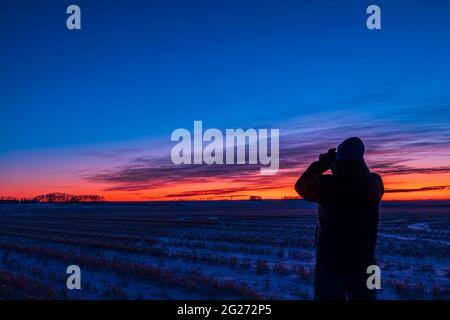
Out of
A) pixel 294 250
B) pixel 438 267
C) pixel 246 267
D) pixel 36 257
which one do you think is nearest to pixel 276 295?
pixel 246 267

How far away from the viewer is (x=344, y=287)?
13.3 feet

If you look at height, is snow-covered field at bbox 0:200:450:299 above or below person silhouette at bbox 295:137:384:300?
below

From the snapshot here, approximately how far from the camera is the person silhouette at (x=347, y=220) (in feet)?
13.0

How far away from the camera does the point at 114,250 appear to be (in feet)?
59.3

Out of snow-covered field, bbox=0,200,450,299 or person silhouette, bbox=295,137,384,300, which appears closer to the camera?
person silhouette, bbox=295,137,384,300

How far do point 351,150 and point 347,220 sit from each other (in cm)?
58

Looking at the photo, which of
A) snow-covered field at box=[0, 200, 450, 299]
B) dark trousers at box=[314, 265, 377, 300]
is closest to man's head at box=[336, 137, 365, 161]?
dark trousers at box=[314, 265, 377, 300]

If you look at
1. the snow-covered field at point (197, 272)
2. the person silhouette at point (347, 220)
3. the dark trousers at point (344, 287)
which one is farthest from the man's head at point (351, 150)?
the snow-covered field at point (197, 272)

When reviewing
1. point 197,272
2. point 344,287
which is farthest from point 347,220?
point 197,272

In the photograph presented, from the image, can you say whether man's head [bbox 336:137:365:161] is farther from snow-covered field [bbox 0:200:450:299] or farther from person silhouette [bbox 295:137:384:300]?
snow-covered field [bbox 0:200:450:299]

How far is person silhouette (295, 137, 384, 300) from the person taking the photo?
3.97 meters
